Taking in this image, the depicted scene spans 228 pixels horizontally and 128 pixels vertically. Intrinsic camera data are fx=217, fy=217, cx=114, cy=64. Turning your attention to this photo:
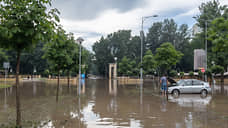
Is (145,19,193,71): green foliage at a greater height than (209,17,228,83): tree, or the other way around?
(145,19,193,71): green foliage

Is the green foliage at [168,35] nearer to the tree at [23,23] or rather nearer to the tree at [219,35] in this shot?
the tree at [219,35]

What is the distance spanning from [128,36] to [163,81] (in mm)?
71893

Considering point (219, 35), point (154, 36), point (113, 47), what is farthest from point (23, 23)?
point (113, 47)

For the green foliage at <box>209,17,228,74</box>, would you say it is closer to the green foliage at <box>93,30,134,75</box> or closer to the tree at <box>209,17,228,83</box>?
the tree at <box>209,17,228,83</box>

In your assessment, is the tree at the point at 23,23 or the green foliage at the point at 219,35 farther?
the green foliage at the point at 219,35

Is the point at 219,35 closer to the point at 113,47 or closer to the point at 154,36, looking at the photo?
Result: the point at 154,36

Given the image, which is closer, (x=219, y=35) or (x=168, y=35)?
(x=219, y=35)

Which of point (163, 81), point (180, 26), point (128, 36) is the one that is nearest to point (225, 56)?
point (163, 81)

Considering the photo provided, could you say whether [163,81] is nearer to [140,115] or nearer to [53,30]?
[140,115]

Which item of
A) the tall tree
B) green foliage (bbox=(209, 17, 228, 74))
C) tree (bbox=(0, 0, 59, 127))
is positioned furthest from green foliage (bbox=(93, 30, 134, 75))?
tree (bbox=(0, 0, 59, 127))

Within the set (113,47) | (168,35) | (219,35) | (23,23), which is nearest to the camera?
(23,23)

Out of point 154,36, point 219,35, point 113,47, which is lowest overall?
point 219,35

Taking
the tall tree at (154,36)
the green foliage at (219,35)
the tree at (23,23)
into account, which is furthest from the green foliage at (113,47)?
the tree at (23,23)

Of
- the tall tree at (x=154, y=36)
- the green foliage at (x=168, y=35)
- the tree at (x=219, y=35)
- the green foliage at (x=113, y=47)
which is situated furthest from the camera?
the green foliage at (x=113, y=47)
